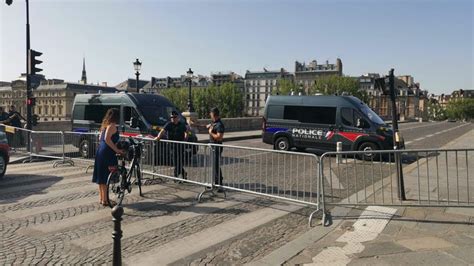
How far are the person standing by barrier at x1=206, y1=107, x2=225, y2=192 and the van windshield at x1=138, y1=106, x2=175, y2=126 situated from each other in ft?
16.3

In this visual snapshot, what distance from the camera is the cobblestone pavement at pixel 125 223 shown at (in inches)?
195

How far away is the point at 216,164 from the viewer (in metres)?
8.40

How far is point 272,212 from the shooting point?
7.02 metres

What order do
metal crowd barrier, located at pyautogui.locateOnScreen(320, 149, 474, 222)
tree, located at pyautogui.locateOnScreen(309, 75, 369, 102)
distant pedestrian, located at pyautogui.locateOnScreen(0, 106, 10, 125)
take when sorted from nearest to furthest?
1. metal crowd barrier, located at pyautogui.locateOnScreen(320, 149, 474, 222)
2. distant pedestrian, located at pyautogui.locateOnScreen(0, 106, 10, 125)
3. tree, located at pyautogui.locateOnScreen(309, 75, 369, 102)

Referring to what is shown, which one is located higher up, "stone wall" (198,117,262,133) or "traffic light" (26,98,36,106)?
"traffic light" (26,98,36,106)

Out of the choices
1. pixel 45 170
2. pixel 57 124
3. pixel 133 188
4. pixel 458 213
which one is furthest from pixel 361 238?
pixel 57 124

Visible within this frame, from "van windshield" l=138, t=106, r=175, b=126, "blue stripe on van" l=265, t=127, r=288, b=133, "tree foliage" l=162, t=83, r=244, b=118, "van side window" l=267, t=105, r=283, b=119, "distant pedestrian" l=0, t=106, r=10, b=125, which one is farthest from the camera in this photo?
"tree foliage" l=162, t=83, r=244, b=118

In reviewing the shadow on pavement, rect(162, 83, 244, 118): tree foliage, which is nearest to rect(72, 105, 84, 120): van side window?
the shadow on pavement

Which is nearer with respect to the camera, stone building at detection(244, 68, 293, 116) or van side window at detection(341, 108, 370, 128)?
van side window at detection(341, 108, 370, 128)

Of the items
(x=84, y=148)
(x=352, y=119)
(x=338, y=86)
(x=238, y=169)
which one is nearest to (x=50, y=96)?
(x=338, y=86)

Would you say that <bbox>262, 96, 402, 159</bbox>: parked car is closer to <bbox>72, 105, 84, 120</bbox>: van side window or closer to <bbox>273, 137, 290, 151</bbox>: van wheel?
<bbox>273, 137, 290, 151</bbox>: van wheel

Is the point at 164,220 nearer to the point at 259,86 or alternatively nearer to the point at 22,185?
the point at 22,185

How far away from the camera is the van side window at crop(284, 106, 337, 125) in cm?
1561

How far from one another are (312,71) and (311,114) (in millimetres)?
129294
